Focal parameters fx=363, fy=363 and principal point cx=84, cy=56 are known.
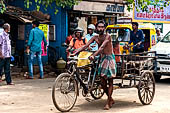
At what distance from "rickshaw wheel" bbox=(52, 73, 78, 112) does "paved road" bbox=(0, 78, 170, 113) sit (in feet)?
1.05

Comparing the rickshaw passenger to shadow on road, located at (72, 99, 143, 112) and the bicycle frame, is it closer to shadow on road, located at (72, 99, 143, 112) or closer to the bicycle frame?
shadow on road, located at (72, 99, 143, 112)

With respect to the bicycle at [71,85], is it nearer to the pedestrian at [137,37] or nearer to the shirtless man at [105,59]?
the shirtless man at [105,59]

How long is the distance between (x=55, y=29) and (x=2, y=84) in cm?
514

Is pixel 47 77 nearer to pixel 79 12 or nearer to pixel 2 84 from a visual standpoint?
pixel 2 84

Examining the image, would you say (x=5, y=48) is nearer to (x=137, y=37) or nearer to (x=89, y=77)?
(x=89, y=77)

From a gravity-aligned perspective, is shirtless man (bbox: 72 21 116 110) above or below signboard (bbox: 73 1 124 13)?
below

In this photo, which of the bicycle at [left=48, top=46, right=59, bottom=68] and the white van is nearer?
the white van

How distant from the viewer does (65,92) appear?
703 cm

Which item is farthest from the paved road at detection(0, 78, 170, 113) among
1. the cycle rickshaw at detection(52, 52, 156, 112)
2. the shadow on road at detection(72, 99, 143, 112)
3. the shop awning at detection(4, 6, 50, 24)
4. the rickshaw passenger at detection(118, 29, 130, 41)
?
the rickshaw passenger at detection(118, 29, 130, 41)

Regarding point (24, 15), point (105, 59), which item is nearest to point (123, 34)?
point (24, 15)

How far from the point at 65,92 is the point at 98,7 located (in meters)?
10.2

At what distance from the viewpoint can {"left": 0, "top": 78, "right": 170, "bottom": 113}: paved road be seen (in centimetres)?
759

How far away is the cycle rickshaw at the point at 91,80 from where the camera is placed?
7.00 m

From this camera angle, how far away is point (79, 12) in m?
16.4
